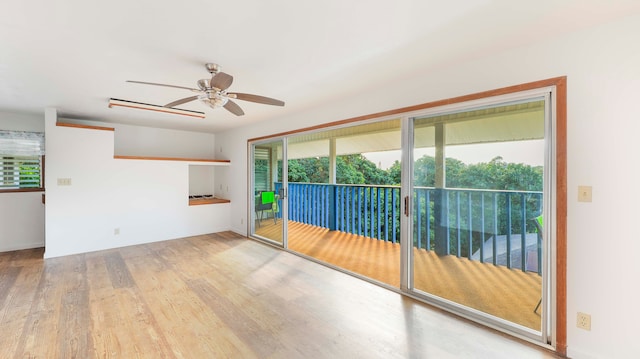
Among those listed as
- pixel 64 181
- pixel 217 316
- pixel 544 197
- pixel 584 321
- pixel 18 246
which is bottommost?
pixel 217 316

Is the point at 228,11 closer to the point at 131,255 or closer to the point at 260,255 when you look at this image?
the point at 260,255

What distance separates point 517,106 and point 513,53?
419 millimetres

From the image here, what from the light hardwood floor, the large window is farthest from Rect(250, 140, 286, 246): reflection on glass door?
the large window

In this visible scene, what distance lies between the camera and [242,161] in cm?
568

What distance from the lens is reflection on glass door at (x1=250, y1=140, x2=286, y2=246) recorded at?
5.44 metres

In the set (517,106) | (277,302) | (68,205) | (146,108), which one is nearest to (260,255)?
(277,302)

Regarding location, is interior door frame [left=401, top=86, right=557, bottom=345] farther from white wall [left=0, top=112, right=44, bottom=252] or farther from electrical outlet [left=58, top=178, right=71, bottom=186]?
white wall [left=0, top=112, right=44, bottom=252]

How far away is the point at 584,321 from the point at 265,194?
489 centimetres

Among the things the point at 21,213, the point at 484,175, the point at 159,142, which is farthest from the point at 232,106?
the point at 21,213

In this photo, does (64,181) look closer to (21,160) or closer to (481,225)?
(21,160)

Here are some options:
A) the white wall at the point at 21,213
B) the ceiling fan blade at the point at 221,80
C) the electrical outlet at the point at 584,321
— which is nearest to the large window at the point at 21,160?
the white wall at the point at 21,213

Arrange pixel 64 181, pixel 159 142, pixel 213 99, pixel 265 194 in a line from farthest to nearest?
pixel 159 142
pixel 265 194
pixel 64 181
pixel 213 99

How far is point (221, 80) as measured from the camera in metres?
2.20

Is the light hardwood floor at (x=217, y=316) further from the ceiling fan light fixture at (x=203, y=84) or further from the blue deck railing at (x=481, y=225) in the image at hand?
the ceiling fan light fixture at (x=203, y=84)
